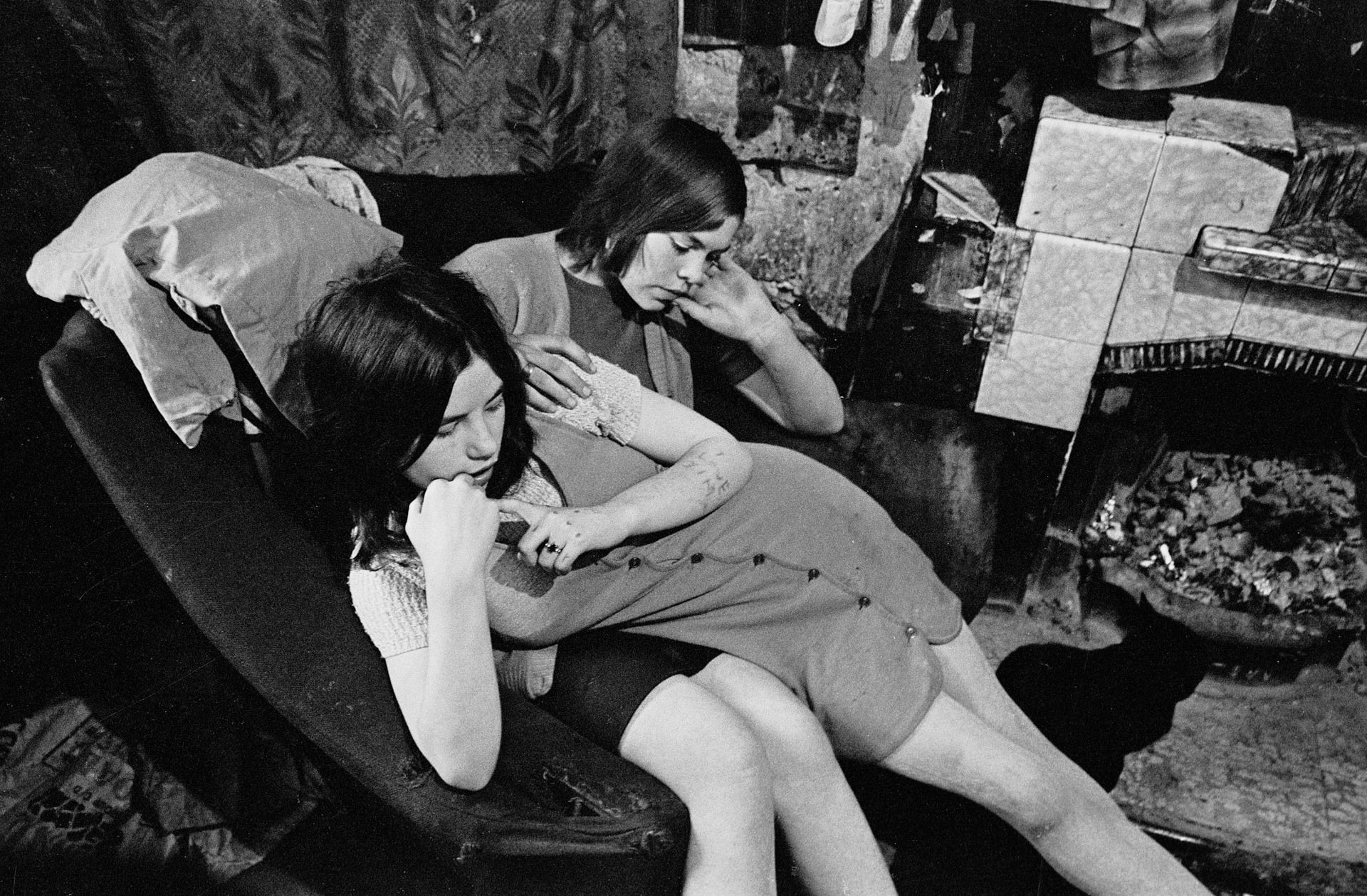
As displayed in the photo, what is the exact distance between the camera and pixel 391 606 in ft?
4.68

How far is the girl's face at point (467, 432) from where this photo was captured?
1.40 metres

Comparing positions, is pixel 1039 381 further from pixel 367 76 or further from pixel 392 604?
pixel 367 76

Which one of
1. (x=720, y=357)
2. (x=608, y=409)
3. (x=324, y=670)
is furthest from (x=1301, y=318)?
(x=324, y=670)

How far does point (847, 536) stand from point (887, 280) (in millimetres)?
836

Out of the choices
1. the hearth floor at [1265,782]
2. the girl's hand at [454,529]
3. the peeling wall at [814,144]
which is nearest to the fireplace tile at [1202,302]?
the peeling wall at [814,144]

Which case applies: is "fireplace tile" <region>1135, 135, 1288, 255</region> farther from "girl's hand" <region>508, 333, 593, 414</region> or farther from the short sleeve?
"girl's hand" <region>508, 333, 593, 414</region>

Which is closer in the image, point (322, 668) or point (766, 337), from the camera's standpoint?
point (322, 668)

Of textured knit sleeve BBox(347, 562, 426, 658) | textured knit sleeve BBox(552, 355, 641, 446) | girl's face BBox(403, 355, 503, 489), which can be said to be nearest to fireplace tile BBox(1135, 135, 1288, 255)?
textured knit sleeve BBox(552, 355, 641, 446)

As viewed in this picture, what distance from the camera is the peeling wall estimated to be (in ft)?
7.26

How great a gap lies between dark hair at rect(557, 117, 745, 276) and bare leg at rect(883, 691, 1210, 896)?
3.37 feet

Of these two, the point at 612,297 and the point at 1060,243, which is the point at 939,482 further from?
the point at 612,297

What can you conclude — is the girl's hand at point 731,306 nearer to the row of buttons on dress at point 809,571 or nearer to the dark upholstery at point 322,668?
the row of buttons on dress at point 809,571

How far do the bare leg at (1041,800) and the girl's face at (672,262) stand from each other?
94 centimetres

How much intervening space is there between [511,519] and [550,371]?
29 centimetres
